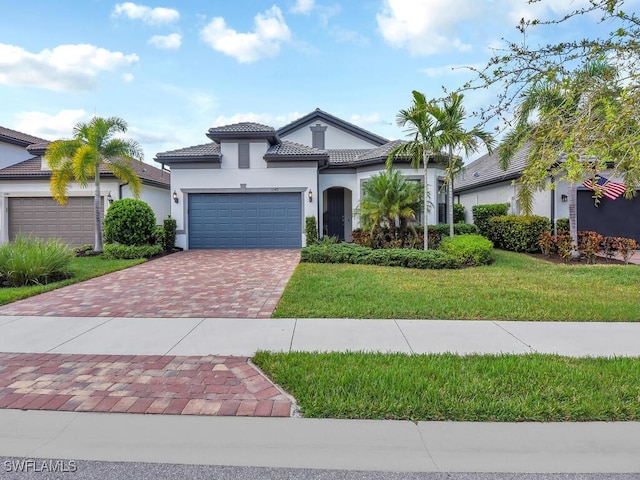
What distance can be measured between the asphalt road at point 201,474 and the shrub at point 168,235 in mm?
12915

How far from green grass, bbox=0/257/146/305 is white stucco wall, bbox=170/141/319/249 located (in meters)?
3.72

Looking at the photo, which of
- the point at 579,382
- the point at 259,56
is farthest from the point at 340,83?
the point at 579,382

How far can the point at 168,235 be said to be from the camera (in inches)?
580

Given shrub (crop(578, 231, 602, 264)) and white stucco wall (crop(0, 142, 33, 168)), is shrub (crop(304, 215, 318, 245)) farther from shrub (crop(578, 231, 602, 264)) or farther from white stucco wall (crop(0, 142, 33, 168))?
white stucco wall (crop(0, 142, 33, 168))

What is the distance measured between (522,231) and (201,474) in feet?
44.9

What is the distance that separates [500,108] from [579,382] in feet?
13.6

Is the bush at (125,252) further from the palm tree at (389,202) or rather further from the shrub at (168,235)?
the palm tree at (389,202)

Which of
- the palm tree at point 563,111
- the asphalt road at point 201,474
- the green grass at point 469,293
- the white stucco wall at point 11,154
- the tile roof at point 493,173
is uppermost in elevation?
the white stucco wall at point 11,154

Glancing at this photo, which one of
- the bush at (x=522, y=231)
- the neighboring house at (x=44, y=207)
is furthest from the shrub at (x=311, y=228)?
the neighboring house at (x=44, y=207)

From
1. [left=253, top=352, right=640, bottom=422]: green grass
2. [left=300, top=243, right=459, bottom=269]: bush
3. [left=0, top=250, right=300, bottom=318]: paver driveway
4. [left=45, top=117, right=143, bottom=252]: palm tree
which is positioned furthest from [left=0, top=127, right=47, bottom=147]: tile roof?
[left=253, top=352, right=640, bottom=422]: green grass

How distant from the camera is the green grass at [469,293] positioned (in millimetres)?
5785

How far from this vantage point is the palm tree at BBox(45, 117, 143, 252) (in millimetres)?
13125

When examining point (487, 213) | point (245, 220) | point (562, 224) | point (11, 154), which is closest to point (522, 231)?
point (562, 224)

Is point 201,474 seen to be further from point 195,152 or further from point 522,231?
point 195,152
